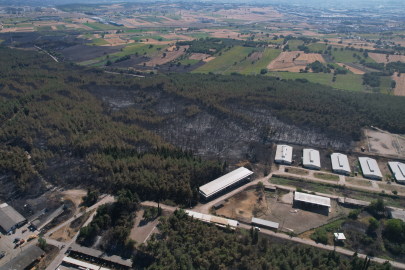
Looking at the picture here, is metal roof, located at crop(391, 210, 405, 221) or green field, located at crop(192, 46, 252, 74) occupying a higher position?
green field, located at crop(192, 46, 252, 74)

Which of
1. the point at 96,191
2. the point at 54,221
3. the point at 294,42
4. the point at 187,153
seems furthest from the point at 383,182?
the point at 294,42

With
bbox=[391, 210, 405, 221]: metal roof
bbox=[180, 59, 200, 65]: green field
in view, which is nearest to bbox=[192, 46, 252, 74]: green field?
bbox=[180, 59, 200, 65]: green field

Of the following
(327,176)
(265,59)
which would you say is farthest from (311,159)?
(265,59)

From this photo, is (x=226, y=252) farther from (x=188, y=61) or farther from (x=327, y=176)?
(x=188, y=61)

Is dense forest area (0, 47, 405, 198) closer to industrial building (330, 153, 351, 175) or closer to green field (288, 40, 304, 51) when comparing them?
industrial building (330, 153, 351, 175)

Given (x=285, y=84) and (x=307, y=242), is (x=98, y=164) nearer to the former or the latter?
(x=307, y=242)

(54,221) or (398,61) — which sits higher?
(398,61)
